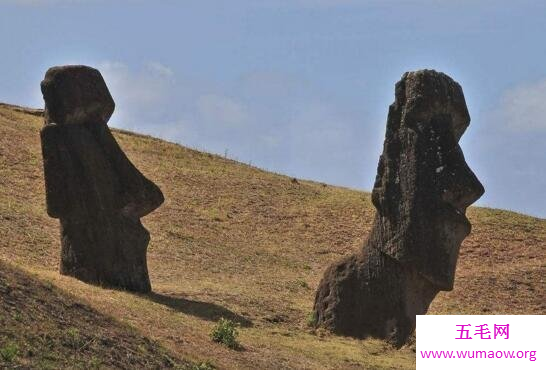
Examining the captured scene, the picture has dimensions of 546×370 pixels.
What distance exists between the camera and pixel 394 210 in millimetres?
27656

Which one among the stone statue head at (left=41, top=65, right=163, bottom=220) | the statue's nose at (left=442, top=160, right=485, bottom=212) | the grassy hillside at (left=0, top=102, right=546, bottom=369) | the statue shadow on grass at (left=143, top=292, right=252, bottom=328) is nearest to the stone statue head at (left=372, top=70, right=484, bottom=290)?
the statue's nose at (left=442, top=160, right=485, bottom=212)

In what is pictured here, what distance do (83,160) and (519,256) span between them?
13234mm

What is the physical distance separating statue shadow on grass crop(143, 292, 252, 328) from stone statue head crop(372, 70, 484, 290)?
2933 millimetres

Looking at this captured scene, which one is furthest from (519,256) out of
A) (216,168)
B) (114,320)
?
(114,320)

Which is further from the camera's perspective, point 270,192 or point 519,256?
point 270,192

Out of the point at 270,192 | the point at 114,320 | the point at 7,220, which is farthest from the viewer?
the point at 270,192

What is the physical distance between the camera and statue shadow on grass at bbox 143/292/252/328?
27.2 m

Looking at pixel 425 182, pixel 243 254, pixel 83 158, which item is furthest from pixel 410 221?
pixel 243 254

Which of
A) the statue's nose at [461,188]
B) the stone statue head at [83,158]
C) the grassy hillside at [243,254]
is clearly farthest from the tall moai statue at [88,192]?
the statue's nose at [461,188]

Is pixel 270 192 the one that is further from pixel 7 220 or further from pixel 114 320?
pixel 114 320

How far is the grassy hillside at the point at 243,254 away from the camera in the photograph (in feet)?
83.6

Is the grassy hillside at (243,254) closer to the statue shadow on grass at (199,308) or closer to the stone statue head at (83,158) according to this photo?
the statue shadow on grass at (199,308)

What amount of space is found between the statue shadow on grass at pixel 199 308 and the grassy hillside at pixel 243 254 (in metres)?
0.05

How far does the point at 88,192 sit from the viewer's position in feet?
93.3
